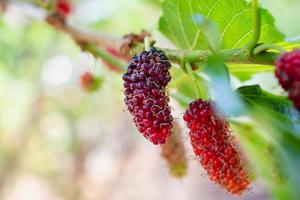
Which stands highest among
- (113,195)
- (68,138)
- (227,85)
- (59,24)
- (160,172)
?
(227,85)

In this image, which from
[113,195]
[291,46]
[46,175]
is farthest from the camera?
[113,195]

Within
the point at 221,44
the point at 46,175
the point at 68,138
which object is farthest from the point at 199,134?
the point at 46,175

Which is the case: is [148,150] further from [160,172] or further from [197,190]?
[197,190]

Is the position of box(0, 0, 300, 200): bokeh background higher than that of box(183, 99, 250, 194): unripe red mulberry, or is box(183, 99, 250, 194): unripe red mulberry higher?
box(183, 99, 250, 194): unripe red mulberry

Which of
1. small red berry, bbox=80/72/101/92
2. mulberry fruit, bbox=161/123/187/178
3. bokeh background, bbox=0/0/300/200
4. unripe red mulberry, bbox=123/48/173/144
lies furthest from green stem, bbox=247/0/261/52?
bokeh background, bbox=0/0/300/200

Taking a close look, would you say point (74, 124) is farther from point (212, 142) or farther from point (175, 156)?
point (212, 142)

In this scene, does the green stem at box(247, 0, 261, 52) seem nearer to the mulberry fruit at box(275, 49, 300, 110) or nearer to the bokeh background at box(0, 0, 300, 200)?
the mulberry fruit at box(275, 49, 300, 110)
